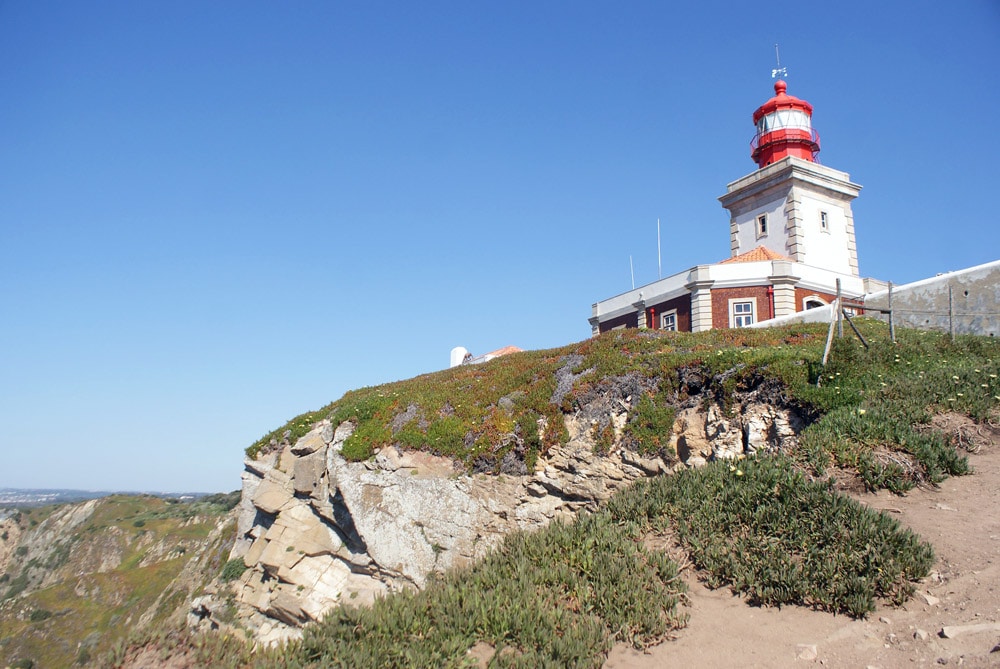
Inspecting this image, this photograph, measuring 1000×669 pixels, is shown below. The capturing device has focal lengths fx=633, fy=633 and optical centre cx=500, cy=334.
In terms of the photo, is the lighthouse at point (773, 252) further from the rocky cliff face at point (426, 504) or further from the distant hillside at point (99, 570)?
the distant hillside at point (99, 570)

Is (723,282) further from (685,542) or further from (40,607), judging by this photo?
(40,607)

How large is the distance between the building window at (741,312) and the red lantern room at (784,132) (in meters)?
12.8

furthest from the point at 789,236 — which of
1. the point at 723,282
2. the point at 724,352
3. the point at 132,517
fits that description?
the point at 132,517

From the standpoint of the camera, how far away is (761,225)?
34250mm

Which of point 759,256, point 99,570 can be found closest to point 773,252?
point 759,256

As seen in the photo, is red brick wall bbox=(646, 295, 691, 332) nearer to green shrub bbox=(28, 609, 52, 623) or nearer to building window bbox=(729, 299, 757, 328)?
building window bbox=(729, 299, 757, 328)

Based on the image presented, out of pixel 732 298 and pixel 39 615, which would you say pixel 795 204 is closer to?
pixel 732 298

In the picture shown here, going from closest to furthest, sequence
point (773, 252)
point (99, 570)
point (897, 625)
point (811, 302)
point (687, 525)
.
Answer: point (897, 625)
point (687, 525)
point (811, 302)
point (773, 252)
point (99, 570)

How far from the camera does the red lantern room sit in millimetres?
36312

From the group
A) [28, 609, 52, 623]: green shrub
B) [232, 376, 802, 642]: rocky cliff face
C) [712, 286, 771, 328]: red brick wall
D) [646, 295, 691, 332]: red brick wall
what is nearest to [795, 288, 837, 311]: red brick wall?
[712, 286, 771, 328]: red brick wall

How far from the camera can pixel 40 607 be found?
4362cm

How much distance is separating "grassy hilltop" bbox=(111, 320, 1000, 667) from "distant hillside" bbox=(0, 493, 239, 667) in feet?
42.5

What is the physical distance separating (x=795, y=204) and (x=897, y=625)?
29.0 meters

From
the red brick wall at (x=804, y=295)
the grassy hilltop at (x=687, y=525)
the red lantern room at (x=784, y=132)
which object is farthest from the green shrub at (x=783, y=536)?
the red lantern room at (x=784, y=132)
